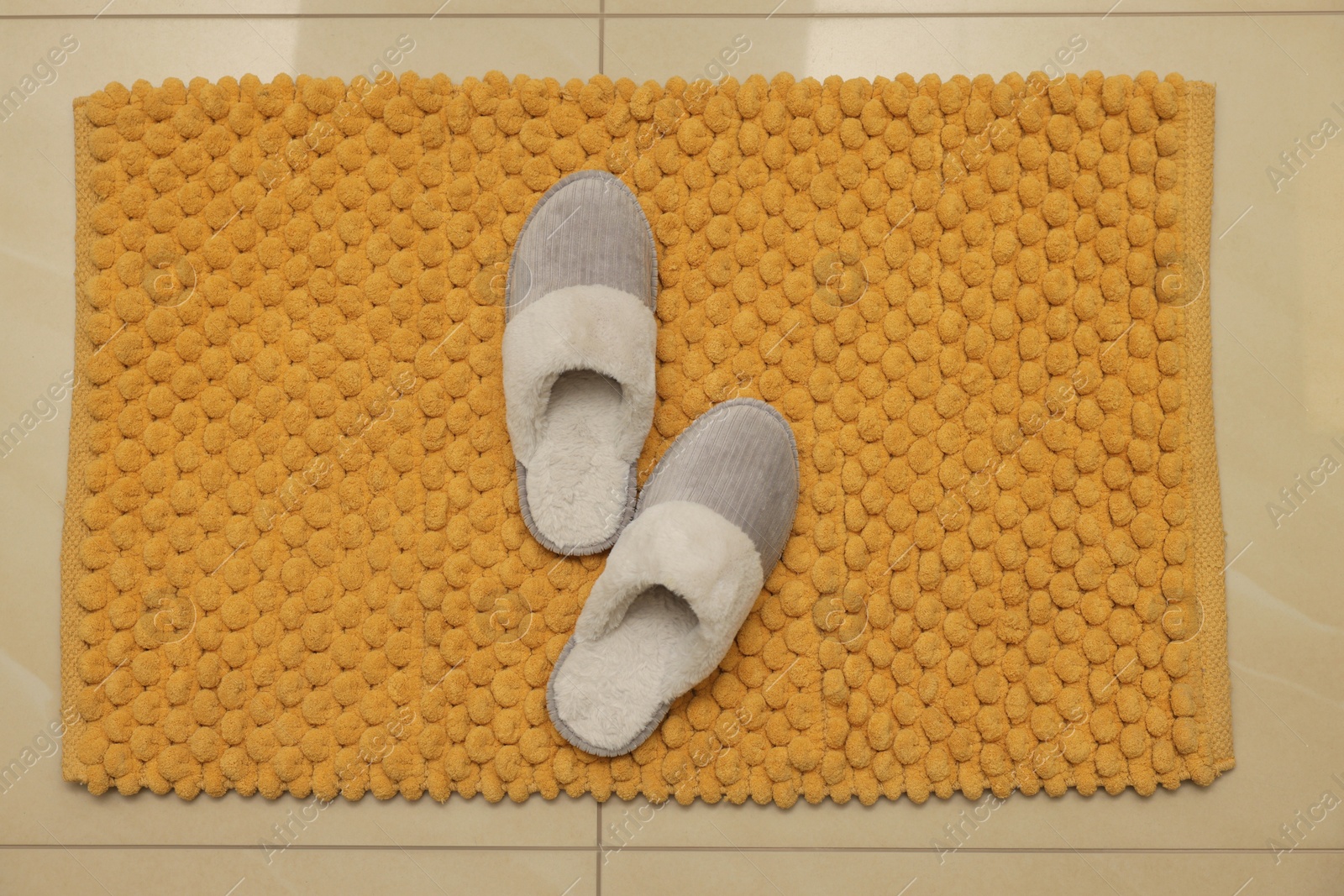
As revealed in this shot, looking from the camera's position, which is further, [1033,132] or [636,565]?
[1033,132]

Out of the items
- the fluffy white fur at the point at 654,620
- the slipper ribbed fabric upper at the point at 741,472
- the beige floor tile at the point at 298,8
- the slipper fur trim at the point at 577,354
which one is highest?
the beige floor tile at the point at 298,8

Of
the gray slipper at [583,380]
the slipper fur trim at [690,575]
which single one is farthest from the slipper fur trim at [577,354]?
the slipper fur trim at [690,575]

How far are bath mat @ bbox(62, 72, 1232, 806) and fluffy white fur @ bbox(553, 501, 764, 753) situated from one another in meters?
0.05

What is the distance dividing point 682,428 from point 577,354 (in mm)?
151

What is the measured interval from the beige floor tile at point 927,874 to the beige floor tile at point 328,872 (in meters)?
0.07

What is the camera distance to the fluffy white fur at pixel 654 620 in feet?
2.65

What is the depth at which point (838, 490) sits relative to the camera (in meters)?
0.90

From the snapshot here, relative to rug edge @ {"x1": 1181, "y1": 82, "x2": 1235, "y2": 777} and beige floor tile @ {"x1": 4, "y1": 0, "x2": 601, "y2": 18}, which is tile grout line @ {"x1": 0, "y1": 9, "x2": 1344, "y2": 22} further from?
rug edge @ {"x1": 1181, "y1": 82, "x2": 1235, "y2": 777}

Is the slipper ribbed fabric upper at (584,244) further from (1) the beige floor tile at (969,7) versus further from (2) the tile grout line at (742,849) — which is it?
(2) the tile grout line at (742,849)

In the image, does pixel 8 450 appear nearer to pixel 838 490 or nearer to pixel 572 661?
pixel 572 661

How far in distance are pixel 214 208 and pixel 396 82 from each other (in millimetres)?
245

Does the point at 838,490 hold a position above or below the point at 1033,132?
below

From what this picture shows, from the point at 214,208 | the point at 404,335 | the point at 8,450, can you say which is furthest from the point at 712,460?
the point at 8,450

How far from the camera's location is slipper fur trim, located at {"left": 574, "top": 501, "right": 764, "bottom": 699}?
805mm
